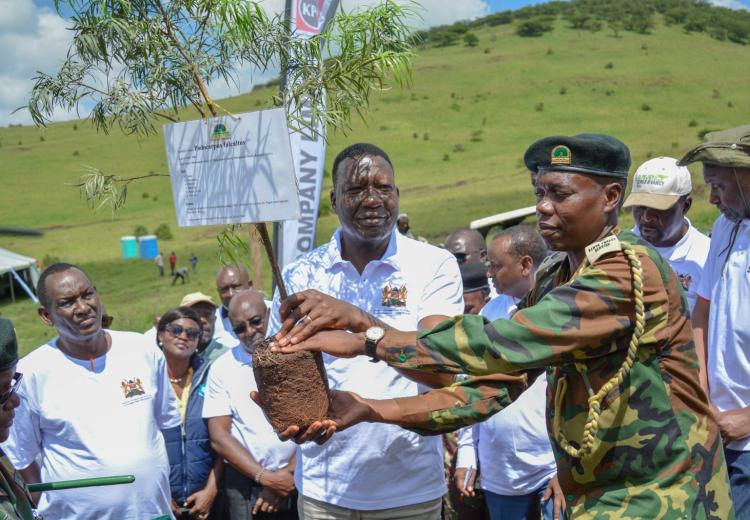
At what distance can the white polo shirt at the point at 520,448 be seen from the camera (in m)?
4.58

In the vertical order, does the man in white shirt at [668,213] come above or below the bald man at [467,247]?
Answer: above

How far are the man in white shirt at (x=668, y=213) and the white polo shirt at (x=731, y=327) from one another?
98 centimetres

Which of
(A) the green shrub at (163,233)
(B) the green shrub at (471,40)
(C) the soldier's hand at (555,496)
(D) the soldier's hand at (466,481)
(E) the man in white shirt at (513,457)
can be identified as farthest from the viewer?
(B) the green shrub at (471,40)

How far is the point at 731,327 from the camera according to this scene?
3754 mm

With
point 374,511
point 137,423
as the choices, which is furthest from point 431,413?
point 137,423

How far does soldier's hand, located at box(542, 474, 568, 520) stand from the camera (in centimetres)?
415

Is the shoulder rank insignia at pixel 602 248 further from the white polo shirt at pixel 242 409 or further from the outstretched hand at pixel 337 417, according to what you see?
the white polo shirt at pixel 242 409

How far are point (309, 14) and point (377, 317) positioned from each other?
2603 millimetres

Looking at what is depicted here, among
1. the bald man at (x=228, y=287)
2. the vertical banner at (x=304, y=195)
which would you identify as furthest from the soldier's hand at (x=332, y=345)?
the bald man at (x=228, y=287)

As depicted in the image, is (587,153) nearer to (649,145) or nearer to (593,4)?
(649,145)

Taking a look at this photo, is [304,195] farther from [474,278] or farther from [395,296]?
[395,296]

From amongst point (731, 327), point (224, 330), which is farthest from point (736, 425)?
point (224, 330)

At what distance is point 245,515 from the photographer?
5215 mm

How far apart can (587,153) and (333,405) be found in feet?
4.56
